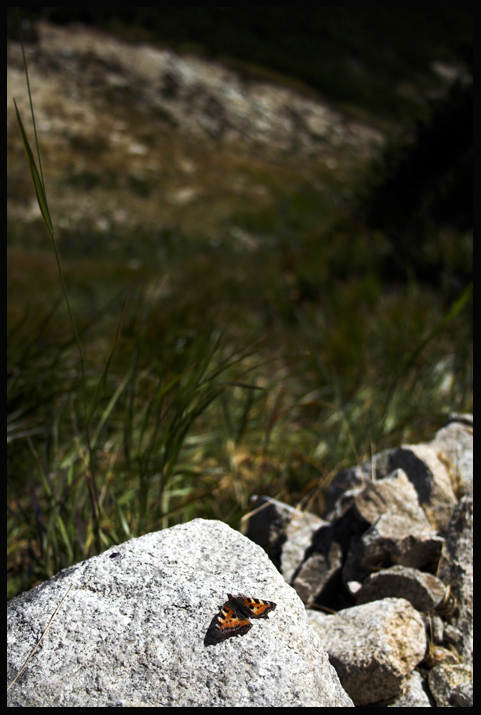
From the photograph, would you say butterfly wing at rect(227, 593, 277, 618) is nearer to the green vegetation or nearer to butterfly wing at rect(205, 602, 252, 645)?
butterfly wing at rect(205, 602, 252, 645)

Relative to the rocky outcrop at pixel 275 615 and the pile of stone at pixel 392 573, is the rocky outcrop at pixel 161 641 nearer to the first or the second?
the rocky outcrop at pixel 275 615

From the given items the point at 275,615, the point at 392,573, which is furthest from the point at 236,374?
the point at 275,615

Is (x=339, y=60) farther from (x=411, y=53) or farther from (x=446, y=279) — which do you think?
(x=446, y=279)

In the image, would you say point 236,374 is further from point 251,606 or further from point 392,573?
point 251,606

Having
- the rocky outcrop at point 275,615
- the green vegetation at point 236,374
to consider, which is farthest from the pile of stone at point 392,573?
the green vegetation at point 236,374

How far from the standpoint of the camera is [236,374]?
280 cm

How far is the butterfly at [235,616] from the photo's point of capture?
0.77m

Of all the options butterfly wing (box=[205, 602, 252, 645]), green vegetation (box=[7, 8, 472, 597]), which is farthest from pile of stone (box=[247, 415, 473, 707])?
butterfly wing (box=[205, 602, 252, 645])

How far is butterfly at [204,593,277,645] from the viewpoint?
0.77 meters

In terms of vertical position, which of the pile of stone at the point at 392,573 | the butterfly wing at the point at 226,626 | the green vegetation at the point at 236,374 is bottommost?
the green vegetation at the point at 236,374

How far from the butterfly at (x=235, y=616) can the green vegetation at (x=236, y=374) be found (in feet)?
1.46

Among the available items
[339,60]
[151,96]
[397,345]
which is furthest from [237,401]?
[339,60]

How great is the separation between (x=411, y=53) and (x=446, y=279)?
41080 mm

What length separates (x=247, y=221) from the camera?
14.8 meters
